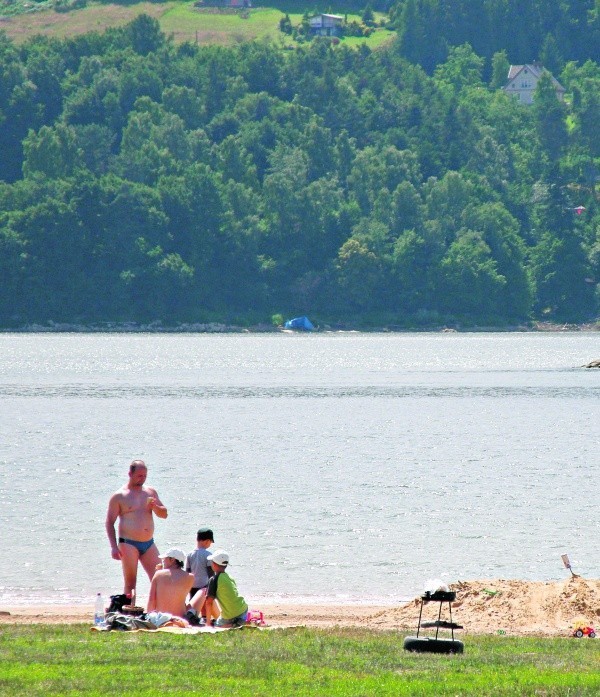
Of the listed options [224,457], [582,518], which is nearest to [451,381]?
[224,457]

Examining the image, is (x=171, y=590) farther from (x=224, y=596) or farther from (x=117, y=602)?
(x=117, y=602)

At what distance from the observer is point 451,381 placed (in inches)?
4107

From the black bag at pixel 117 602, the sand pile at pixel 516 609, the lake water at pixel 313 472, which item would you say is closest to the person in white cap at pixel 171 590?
the black bag at pixel 117 602

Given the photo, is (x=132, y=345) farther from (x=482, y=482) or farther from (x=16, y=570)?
(x=16, y=570)

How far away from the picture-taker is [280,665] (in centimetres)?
1811

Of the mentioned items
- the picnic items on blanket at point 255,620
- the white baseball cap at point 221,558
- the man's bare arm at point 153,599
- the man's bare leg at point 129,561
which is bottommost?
the picnic items on blanket at point 255,620

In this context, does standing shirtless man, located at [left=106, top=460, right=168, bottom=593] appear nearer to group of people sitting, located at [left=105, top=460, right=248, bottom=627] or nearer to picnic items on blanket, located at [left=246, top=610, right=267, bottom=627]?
group of people sitting, located at [left=105, top=460, right=248, bottom=627]

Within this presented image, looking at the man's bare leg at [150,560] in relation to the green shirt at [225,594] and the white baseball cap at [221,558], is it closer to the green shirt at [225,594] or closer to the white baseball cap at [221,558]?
the green shirt at [225,594]

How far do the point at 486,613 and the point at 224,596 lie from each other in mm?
3936

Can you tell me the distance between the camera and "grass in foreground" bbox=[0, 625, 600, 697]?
1689 centimetres

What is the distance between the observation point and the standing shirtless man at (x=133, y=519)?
22.2 metres

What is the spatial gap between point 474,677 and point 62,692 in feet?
14.4

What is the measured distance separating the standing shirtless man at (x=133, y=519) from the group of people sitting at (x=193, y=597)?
103 cm

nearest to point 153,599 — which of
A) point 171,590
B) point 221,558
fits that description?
point 171,590
